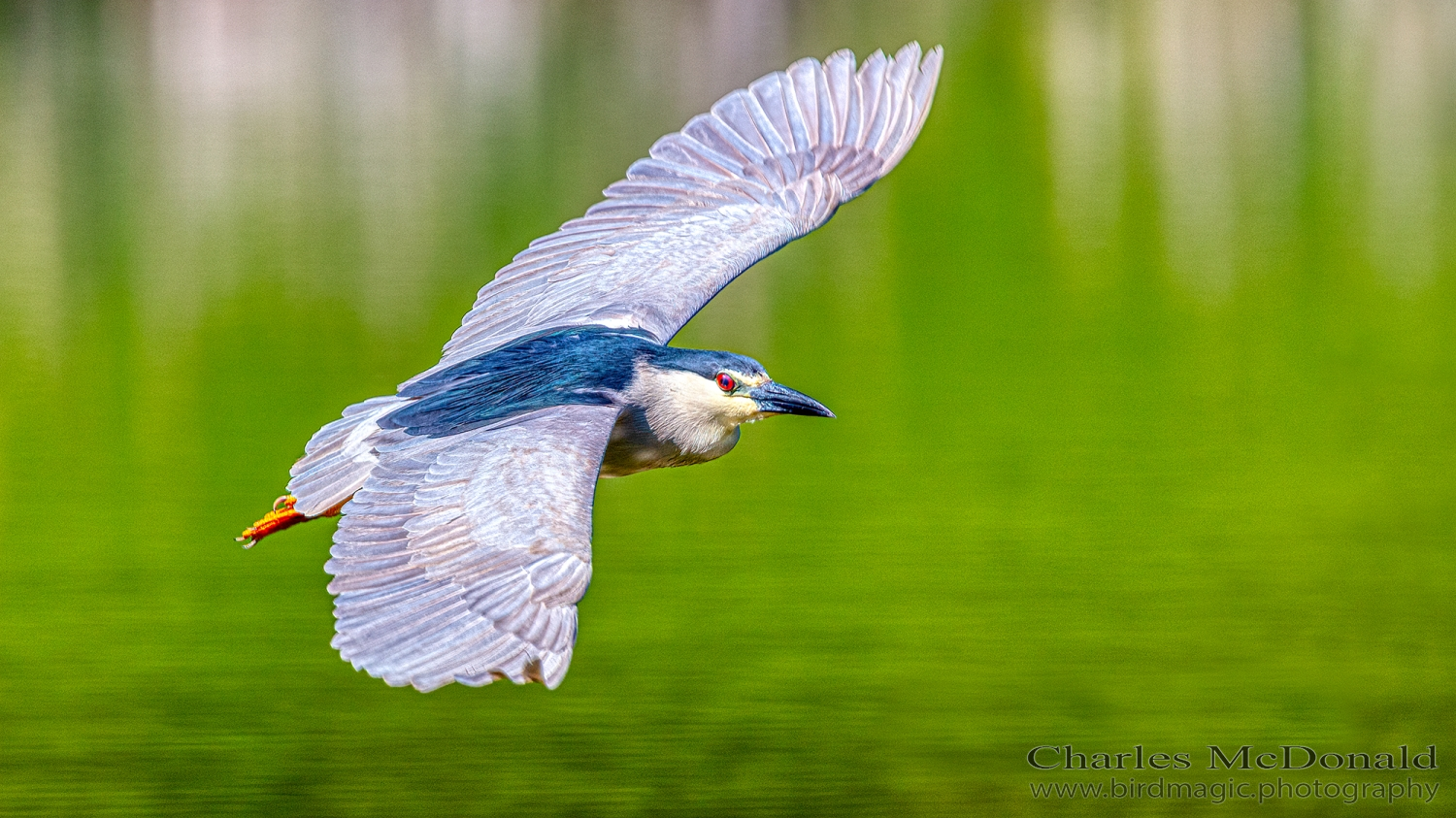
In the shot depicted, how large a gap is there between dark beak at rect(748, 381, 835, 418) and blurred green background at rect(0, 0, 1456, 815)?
4.68ft

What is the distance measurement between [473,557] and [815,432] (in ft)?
14.4

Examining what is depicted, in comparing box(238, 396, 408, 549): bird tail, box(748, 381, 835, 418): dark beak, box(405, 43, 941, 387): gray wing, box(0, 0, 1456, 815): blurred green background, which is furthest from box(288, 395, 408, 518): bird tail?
box(0, 0, 1456, 815): blurred green background

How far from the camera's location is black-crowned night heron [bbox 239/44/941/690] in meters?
3.38

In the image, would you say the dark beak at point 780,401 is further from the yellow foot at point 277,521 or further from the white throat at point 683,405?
the yellow foot at point 277,521

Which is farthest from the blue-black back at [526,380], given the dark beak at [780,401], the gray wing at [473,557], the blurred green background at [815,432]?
the blurred green background at [815,432]

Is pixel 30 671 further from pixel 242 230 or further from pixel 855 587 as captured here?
pixel 242 230

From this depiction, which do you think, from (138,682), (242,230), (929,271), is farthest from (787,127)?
(242,230)

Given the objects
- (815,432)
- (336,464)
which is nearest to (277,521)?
(336,464)

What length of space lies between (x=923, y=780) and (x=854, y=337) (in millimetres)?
3361

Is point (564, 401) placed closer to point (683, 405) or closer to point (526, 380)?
point (526, 380)

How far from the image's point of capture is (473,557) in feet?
11.5

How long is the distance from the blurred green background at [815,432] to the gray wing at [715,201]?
143cm

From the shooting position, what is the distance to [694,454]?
4.48 metres

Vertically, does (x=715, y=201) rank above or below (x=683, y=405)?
above
